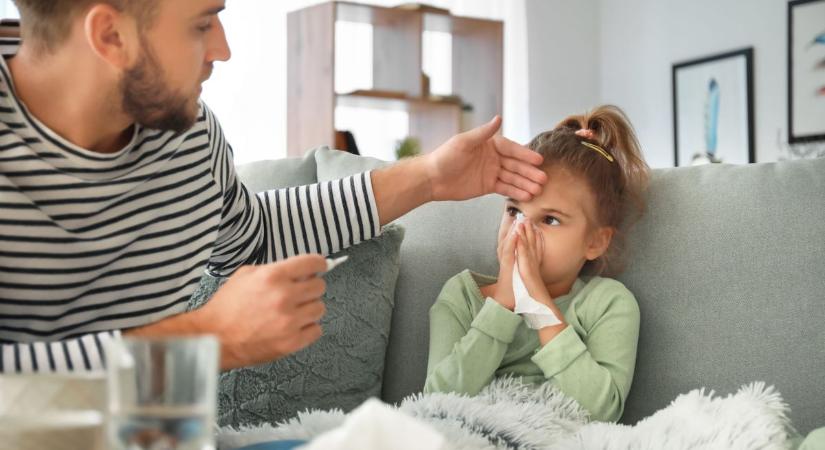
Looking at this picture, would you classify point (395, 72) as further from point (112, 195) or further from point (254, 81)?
point (112, 195)

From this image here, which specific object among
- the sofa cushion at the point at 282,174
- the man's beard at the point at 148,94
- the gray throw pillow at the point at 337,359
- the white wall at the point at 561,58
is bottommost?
the gray throw pillow at the point at 337,359

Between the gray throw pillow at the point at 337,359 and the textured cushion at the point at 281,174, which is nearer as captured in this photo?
the gray throw pillow at the point at 337,359

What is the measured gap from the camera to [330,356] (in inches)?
65.0

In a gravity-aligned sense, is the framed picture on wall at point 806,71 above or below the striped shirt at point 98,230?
above

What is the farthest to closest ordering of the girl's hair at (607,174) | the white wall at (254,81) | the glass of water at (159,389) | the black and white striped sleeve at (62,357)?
the white wall at (254,81) < the girl's hair at (607,174) < the black and white striped sleeve at (62,357) < the glass of water at (159,389)

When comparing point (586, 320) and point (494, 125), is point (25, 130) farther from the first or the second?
point (586, 320)

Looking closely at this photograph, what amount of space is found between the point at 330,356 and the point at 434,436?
1045 millimetres

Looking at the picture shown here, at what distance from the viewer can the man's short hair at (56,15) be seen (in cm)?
122

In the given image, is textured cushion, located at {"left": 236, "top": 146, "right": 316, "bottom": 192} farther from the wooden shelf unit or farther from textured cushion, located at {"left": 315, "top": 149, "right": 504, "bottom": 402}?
the wooden shelf unit

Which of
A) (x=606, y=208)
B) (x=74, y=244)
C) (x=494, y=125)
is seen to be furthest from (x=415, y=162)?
(x=74, y=244)

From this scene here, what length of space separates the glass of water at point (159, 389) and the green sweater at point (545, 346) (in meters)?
0.96

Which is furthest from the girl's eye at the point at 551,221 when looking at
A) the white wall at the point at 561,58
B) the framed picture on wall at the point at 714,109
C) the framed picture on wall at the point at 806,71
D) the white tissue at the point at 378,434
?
the white wall at the point at 561,58

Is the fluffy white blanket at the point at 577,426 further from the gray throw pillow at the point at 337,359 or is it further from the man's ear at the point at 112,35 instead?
the man's ear at the point at 112,35

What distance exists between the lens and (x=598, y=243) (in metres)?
1.60
